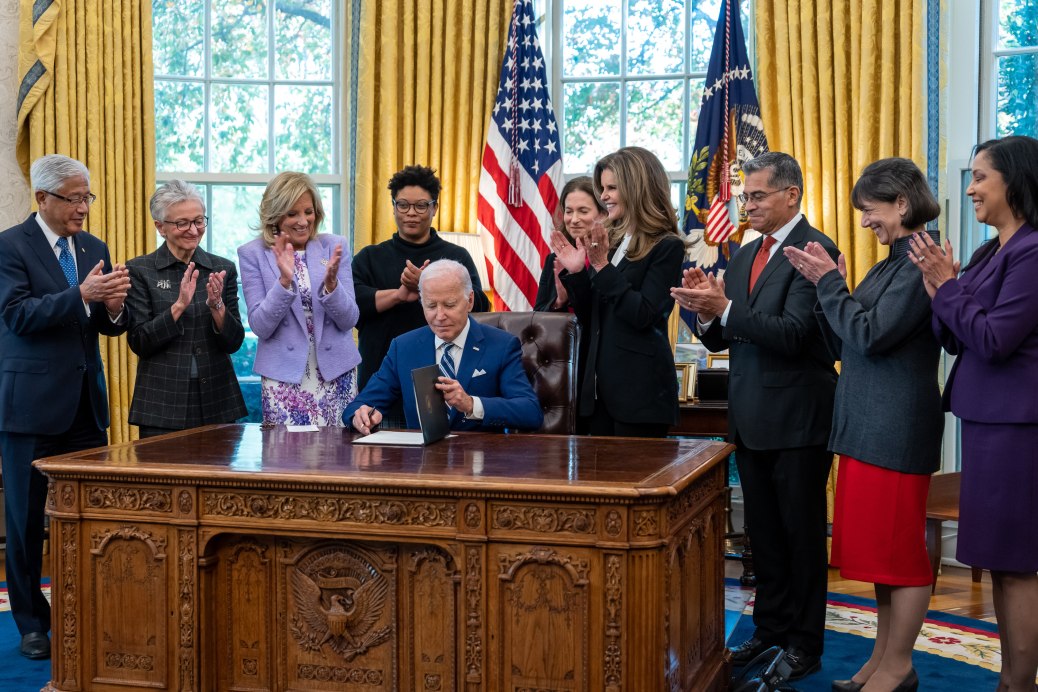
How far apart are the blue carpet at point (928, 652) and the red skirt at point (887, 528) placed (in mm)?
524

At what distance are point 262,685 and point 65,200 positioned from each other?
1812 mm

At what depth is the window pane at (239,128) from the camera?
625cm

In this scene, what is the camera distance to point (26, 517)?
371cm

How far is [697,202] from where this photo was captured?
5.59m

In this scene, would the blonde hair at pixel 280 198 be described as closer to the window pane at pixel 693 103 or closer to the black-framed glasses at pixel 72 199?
the black-framed glasses at pixel 72 199

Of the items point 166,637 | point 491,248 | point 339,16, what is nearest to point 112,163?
point 339,16

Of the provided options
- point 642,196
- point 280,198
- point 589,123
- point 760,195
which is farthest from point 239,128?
point 760,195

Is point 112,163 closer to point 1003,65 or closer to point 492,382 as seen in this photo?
point 492,382

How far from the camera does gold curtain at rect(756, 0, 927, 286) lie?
17.0ft

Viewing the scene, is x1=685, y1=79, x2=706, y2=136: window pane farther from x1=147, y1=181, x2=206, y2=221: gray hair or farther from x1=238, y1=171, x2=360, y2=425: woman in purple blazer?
x1=147, y1=181, x2=206, y2=221: gray hair

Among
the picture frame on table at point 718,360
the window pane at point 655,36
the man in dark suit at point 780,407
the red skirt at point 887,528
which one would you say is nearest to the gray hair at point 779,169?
the man in dark suit at point 780,407

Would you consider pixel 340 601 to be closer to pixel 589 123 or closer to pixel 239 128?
pixel 589 123

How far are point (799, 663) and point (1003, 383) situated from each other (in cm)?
117

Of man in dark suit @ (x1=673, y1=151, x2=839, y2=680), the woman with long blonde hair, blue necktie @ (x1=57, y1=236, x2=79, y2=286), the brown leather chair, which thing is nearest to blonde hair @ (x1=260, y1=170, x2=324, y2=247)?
blue necktie @ (x1=57, y1=236, x2=79, y2=286)
